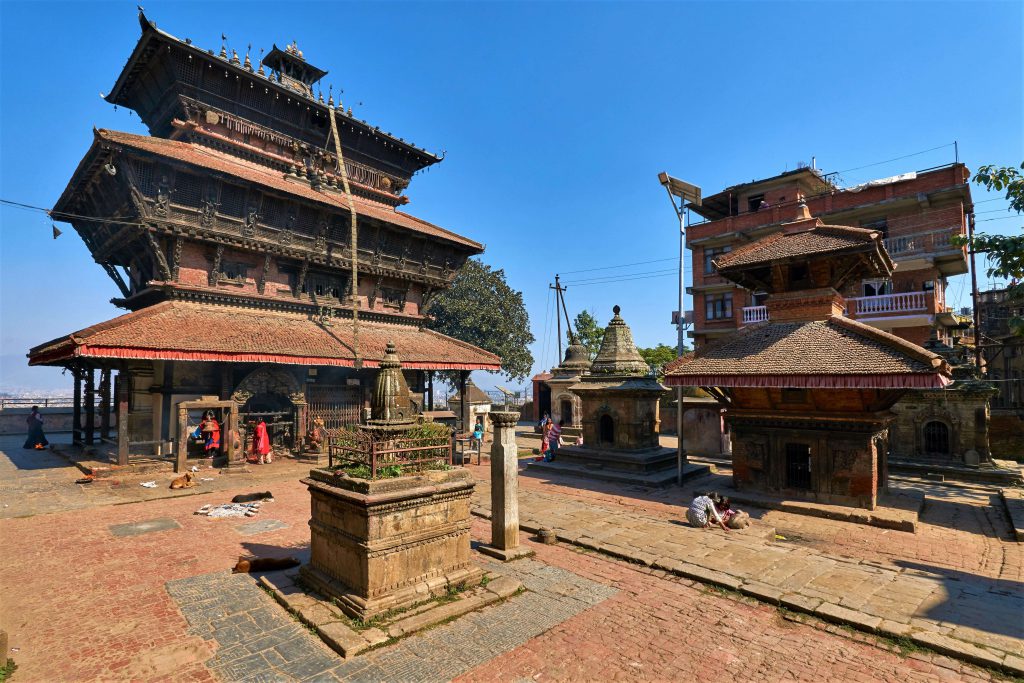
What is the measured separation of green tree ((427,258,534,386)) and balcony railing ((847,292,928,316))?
27.1 meters

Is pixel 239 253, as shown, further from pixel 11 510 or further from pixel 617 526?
pixel 617 526

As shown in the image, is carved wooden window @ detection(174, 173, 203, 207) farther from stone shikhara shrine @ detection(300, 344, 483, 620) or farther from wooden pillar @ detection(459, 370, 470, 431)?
stone shikhara shrine @ detection(300, 344, 483, 620)

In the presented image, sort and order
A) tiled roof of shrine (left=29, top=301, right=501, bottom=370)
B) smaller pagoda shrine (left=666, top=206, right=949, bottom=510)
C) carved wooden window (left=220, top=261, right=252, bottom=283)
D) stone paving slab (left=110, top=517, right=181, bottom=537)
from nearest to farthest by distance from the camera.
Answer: stone paving slab (left=110, top=517, right=181, bottom=537) < smaller pagoda shrine (left=666, top=206, right=949, bottom=510) < tiled roof of shrine (left=29, top=301, right=501, bottom=370) < carved wooden window (left=220, top=261, right=252, bottom=283)

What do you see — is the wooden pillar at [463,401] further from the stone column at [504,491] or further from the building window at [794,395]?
the stone column at [504,491]

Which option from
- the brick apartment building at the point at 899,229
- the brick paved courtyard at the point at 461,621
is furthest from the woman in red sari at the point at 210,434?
the brick apartment building at the point at 899,229

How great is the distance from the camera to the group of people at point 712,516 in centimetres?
1020

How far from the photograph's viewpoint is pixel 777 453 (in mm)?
12539

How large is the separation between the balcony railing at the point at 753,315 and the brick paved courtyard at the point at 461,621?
18.3 m

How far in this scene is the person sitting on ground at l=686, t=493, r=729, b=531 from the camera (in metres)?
10.2

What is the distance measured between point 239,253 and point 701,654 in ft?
68.0

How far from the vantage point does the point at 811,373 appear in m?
11.1

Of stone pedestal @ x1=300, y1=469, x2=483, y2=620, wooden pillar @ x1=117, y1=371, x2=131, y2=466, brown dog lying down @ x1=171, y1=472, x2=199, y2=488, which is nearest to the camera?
stone pedestal @ x1=300, y1=469, x2=483, y2=620

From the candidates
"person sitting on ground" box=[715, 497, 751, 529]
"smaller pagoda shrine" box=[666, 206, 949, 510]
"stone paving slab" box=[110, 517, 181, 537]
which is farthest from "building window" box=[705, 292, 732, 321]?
"stone paving slab" box=[110, 517, 181, 537]

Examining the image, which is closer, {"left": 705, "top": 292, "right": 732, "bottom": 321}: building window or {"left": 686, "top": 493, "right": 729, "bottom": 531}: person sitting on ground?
{"left": 686, "top": 493, "right": 729, "bottom": 531}: person sitting on ground
